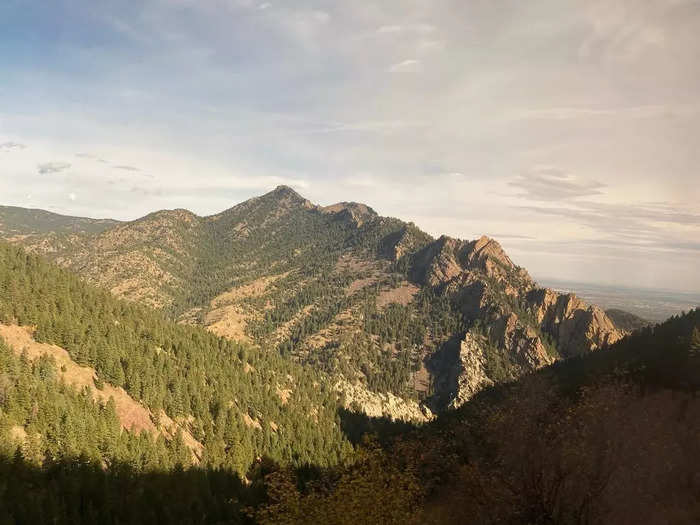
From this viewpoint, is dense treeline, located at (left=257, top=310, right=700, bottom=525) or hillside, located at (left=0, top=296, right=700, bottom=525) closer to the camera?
dense treeline, located at (left=257, top=310, right=700, bottom=525)

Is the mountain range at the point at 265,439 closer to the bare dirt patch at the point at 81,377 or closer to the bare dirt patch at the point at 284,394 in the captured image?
the bare dirt patch at the point at 81,377

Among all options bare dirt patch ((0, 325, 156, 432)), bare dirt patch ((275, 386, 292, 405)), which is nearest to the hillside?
bare dirt patch ((0, 325, 156, 432))

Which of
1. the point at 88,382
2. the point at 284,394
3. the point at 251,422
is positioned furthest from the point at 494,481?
the point at 284,394

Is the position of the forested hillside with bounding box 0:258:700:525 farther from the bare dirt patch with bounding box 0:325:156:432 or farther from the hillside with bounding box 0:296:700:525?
the bare dirt patch with bounding box 0:325:156:432

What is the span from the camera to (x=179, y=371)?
133m

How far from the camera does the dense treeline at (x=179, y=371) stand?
103625 millimetres

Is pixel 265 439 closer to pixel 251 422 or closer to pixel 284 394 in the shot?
pixel 251 422

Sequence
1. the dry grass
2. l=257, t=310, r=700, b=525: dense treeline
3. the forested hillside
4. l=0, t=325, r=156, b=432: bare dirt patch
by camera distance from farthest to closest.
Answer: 1. l=0, t=325, r=156, b=432: bare dirt patch
2. the dry grass
3. the forested hillside
4. l=257, t=310, r=700, b=525: dense treeline

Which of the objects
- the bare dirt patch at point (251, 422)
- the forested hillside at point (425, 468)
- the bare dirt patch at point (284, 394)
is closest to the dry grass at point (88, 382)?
the forested hillside at point (425, 468)

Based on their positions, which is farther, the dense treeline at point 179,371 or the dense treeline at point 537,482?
the dense treeline at point 179,371

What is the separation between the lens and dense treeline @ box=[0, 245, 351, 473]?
104m

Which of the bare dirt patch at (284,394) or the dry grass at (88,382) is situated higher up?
the dry grass at (88,382)

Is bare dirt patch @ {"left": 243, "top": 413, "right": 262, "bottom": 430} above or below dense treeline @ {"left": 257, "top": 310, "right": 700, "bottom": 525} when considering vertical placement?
below

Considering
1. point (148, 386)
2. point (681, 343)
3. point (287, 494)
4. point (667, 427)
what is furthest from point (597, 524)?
point (681, 343)
